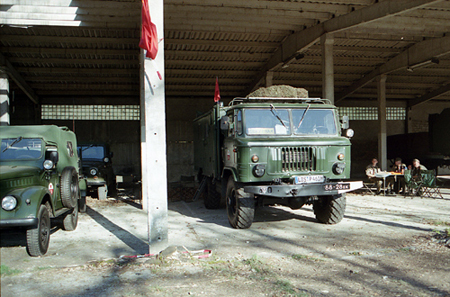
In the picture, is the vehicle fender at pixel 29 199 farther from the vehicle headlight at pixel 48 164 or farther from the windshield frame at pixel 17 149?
the windshield frame at pixel 17 149

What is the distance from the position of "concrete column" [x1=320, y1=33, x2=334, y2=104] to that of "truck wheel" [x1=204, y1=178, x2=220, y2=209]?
690 centimetres

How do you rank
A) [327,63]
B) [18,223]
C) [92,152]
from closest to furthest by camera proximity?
1. [18,223]
2. [92,152]
3. [327,63]

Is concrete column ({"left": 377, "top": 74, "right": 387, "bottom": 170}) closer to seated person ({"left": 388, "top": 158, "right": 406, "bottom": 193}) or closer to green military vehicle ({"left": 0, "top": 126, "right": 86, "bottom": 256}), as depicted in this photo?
seated person ({"left": 388, "top": 158, "right": 406, "bottom": 193})

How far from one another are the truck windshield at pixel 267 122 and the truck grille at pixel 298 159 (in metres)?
0.46

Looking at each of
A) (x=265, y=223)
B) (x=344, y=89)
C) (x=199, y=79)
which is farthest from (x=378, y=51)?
(x=265, y=223)

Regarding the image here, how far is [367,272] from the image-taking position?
510 cm

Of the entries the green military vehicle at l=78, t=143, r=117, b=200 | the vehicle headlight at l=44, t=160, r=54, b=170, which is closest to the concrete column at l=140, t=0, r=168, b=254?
the vehicle headlight at l=44, t=160, r=54, b=170

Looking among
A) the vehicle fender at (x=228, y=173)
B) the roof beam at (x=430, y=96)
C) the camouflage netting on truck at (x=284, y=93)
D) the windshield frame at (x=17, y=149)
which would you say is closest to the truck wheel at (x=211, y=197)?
the vehicle fender at (x=228, y=173)

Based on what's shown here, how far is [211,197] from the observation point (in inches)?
424

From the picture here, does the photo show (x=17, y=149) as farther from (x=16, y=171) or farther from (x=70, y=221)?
(x=70, y=221)

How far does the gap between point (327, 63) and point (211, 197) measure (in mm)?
7793

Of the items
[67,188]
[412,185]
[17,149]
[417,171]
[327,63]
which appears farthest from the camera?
[327,63]

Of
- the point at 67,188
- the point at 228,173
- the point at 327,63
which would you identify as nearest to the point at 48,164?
the point at 67,188

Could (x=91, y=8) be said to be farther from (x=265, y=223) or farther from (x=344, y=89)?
(x=344, y=89)
